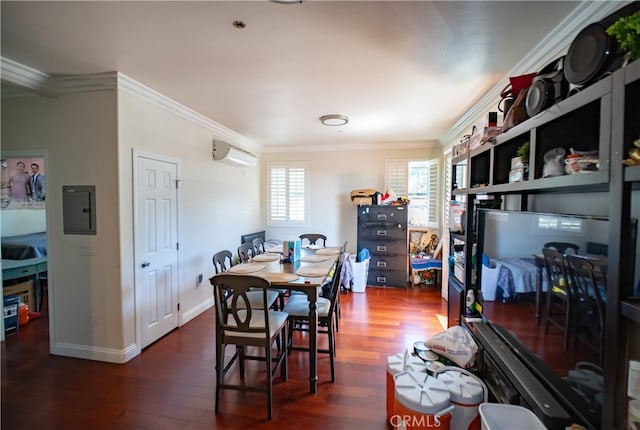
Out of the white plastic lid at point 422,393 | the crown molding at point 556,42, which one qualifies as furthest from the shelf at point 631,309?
the crown molding at point 556,42

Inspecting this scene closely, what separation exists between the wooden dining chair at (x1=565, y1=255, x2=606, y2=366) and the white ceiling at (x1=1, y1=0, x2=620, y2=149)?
4.66 feet

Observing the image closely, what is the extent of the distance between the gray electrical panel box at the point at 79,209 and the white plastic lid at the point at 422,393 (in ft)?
9.37

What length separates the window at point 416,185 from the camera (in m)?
5.12

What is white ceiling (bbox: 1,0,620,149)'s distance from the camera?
1611 mm

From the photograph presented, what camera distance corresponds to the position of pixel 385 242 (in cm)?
494

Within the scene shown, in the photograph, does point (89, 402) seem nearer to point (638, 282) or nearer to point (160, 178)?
point (160, 178)

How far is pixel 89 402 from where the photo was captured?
6.92 ft

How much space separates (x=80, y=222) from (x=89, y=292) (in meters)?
0.66

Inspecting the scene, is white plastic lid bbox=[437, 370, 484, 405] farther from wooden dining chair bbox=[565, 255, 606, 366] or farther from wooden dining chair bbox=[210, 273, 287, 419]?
wooden dining chair bbox=[210, 273, 287, 419]

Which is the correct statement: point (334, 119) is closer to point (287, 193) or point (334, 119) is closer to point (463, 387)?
point (287, 193)

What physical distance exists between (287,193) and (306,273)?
335cm

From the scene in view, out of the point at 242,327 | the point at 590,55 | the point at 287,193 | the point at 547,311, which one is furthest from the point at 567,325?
the point at 287,193

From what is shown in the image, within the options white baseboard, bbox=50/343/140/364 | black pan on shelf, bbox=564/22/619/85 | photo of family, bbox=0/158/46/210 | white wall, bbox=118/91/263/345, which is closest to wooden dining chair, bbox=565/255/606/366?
black pan on shelf, bbox=564/22/619/85

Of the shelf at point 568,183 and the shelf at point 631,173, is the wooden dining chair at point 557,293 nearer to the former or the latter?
the shelf at point 568,183
